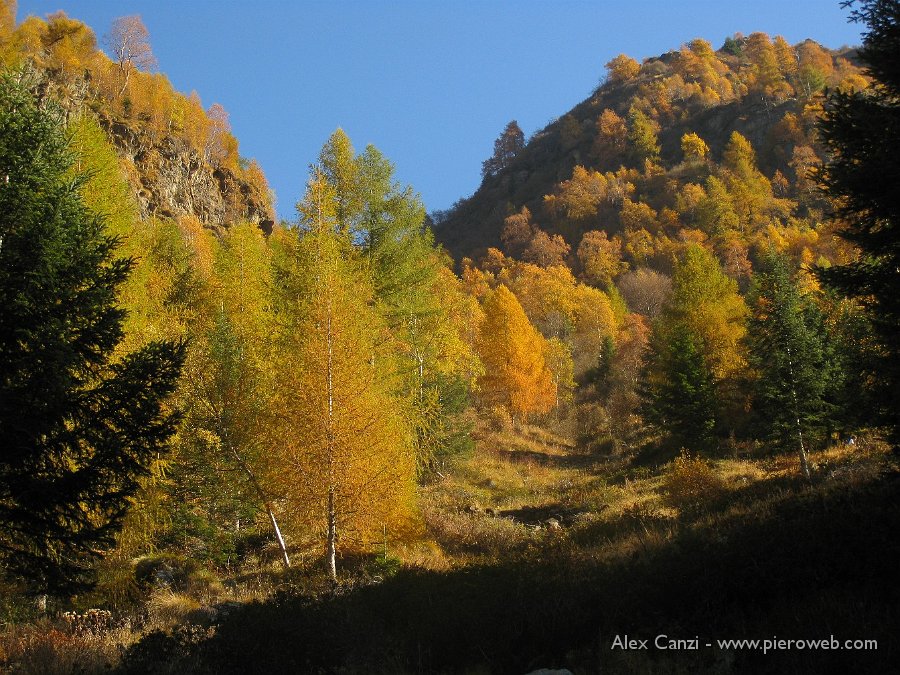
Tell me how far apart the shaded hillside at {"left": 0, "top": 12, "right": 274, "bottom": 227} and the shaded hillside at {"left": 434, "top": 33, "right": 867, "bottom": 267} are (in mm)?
51124

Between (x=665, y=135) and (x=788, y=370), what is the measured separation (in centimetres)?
10409

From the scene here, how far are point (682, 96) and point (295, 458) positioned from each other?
5363 inches

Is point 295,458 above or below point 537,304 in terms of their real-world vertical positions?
below

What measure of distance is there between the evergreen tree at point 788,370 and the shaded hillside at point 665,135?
5865cm

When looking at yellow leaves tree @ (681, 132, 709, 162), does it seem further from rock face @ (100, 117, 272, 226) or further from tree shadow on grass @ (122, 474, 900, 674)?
tree shadow on grass @ (122, 474, 900, 674)

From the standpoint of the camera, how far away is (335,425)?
40.4ft

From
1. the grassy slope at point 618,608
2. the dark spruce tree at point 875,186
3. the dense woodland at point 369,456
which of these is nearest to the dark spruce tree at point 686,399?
the dense woodland at point 369,456

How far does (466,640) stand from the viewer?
295 inches

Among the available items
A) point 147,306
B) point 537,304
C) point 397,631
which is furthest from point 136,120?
point 397,631

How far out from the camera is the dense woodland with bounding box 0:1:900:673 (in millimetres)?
7613

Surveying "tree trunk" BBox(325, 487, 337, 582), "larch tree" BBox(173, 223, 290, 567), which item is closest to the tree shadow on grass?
"tree trunk" BBox(325, 487, 337, 582)

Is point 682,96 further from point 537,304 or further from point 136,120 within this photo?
point 136,120

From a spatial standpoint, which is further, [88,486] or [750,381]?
[750,381]

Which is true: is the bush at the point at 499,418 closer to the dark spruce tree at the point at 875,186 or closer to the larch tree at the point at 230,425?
the larch tree at the point at 230,425
